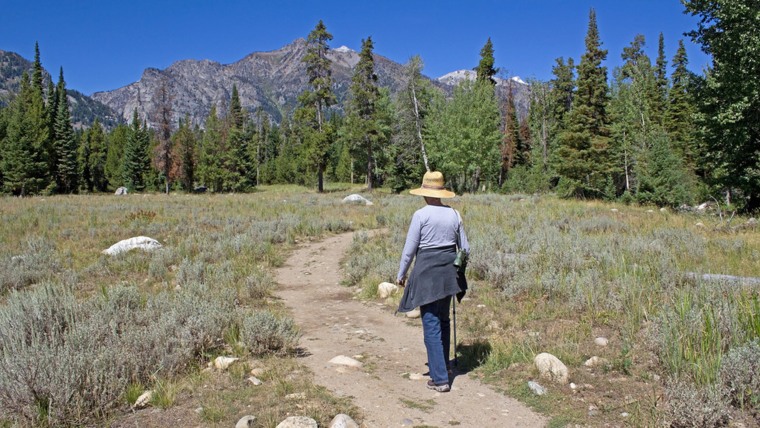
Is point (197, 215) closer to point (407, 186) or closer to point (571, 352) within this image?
point (571, 352)

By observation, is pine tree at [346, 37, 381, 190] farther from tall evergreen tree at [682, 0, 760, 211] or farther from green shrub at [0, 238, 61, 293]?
green shrub at [0, 238, 61, 293]

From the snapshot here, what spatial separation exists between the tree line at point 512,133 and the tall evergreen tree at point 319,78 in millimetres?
106

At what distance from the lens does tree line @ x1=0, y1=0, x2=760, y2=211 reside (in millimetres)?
17844

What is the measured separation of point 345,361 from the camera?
5.59m

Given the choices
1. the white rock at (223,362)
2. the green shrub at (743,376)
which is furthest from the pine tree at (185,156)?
the green shrub at (743,376)

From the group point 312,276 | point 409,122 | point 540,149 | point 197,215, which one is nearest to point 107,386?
point 312,276

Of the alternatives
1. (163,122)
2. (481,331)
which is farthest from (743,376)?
(163,122)

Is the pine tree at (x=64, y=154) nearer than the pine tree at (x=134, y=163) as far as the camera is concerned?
Yes

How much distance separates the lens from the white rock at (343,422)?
385cm

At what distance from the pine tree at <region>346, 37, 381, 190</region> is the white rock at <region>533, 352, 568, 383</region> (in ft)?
129

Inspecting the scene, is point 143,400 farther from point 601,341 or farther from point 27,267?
point 27,267

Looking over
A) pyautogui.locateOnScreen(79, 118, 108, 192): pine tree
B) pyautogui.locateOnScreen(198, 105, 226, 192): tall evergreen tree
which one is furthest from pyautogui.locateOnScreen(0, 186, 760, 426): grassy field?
pyautogui.locateOnScreen(79, 118, 108, 192): pine tree

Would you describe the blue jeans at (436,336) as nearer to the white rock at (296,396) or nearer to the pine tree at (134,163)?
the white rock at (296,396)

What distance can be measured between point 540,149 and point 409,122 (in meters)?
16.5
